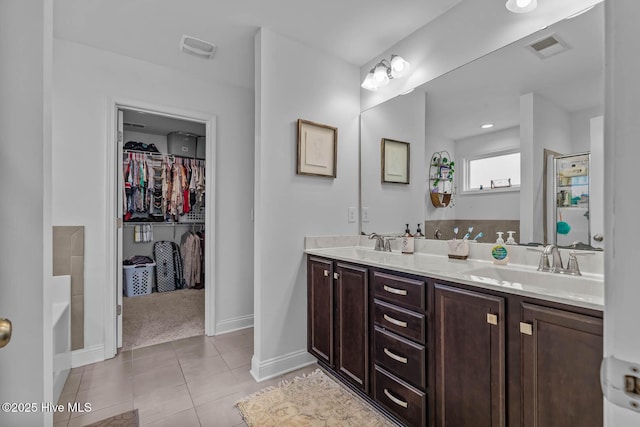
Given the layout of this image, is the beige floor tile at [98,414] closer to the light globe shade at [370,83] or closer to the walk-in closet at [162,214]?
the walk-in closet at [162,214]

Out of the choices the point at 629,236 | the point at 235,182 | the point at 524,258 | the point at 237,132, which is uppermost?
the point at 237,132

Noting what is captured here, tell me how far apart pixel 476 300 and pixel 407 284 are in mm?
353

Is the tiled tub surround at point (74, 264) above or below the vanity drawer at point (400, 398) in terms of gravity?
above

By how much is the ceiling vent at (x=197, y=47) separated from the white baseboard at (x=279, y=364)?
2.44 meters

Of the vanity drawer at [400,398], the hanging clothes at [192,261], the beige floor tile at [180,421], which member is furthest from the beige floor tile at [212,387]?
the hanging clothes at [192,261]

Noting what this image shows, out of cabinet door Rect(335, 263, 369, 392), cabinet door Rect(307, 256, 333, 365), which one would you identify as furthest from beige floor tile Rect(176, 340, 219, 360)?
cabinet door Rect(335, 263, 369, 392)

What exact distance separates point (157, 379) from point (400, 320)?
1.76 meters

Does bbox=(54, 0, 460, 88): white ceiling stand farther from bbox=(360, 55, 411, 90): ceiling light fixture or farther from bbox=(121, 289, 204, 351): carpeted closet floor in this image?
bbox=(121, 289, 204, 351): carpeted closet floor

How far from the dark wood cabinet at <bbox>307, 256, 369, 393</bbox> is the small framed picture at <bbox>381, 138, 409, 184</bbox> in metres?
0.88

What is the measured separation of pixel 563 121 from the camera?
1.52m

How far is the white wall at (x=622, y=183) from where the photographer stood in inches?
13.8

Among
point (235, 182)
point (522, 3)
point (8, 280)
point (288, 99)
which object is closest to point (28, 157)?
point (8, 280)

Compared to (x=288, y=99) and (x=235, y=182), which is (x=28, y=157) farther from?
(x=235, y=182)

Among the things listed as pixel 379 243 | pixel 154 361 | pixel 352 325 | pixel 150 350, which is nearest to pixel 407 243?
pixel 379 243
